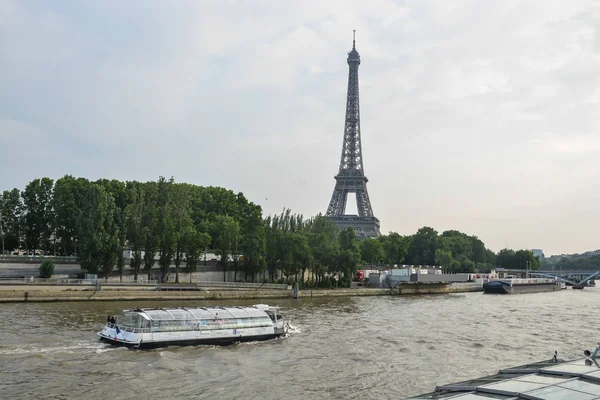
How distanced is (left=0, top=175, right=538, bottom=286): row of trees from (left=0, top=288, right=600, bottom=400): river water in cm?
1747

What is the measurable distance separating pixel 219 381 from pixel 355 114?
153714 millimetres

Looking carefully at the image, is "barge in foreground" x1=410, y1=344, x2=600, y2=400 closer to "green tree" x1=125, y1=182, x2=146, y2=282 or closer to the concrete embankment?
the concrete embankment

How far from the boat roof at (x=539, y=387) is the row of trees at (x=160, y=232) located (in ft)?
192

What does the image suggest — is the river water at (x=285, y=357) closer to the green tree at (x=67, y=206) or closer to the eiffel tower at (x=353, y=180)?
the green tree at (x=67, y=206)

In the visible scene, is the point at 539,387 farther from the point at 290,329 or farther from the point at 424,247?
the point at 424,247

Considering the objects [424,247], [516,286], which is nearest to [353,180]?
[424,247]

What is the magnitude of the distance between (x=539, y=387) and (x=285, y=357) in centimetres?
2122

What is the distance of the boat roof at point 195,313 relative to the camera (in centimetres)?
3528

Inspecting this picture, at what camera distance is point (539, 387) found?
12.8 metres

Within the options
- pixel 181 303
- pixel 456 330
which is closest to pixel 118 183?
pixel 181 303

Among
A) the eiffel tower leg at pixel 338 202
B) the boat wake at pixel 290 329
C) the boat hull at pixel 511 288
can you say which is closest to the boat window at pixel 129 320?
the boat wake at pixel 290 329

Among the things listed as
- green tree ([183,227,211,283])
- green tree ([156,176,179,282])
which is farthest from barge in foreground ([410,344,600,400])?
green tree ([183,227,211,283])

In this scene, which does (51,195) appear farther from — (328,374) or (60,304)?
(328,374)

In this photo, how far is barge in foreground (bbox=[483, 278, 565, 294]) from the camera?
356ft
